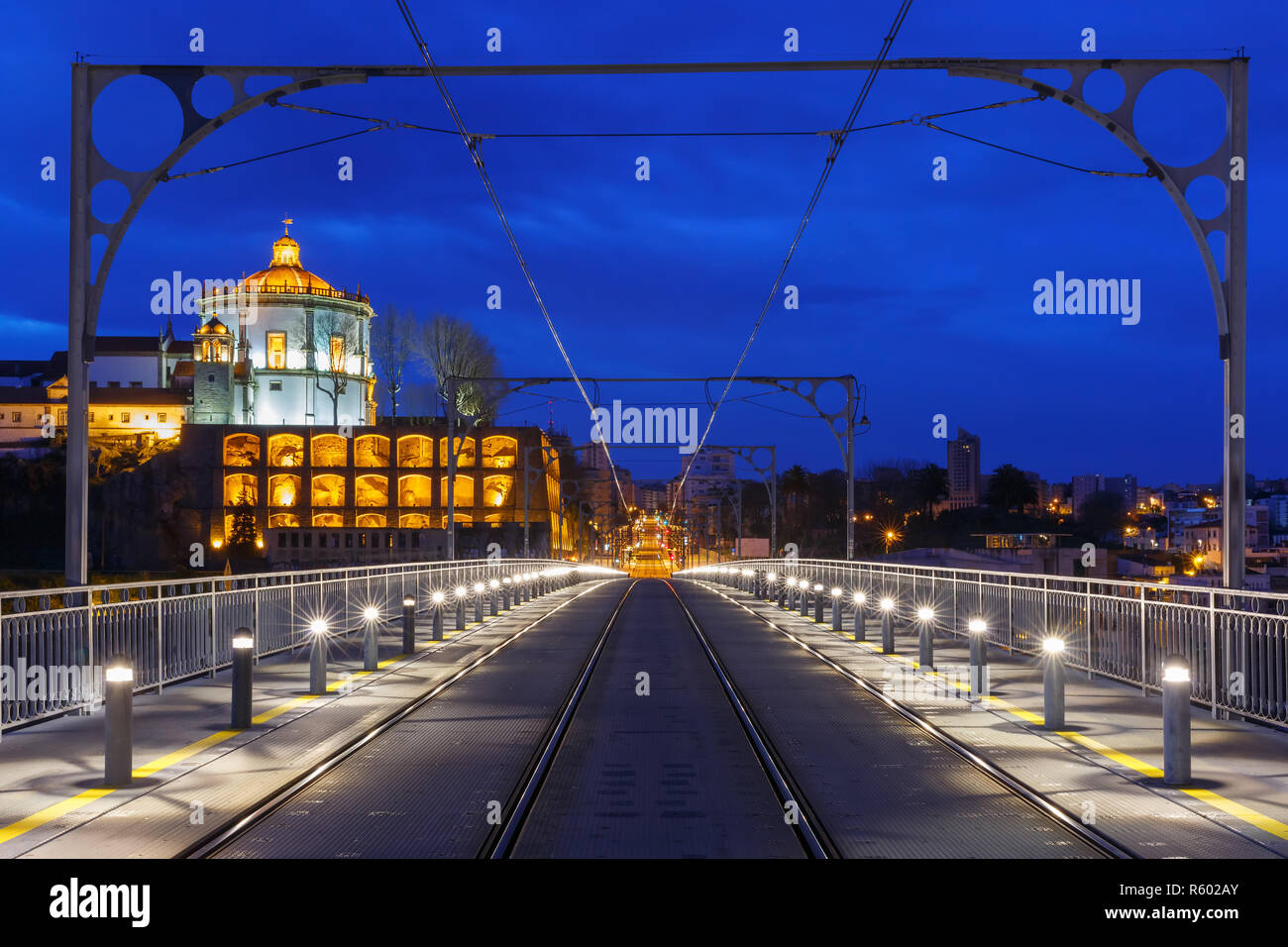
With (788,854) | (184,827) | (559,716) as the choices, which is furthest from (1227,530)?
(184,827)

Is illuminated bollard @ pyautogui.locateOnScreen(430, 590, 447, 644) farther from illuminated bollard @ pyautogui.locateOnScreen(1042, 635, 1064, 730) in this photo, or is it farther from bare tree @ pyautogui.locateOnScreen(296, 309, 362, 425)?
bare tree @ pyautogui.locateOnScreen(296, 309, 362, 425)

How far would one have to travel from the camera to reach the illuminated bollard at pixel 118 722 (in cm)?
→ 977

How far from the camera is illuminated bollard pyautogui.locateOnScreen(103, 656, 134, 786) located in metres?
9.77

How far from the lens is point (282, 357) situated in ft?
435

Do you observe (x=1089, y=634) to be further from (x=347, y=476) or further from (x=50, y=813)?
(x=347, y=476)

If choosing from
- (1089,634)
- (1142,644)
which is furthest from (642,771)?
(1089,634)

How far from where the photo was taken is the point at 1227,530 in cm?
1526

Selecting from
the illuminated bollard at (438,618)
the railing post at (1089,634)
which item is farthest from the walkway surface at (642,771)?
Answer: the illuminated bollard at (438,618)

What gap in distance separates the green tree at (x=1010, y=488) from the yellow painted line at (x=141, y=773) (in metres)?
170

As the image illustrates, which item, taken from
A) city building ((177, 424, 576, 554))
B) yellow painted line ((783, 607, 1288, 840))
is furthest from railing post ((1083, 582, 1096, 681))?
city building ((177, 424, 576, 554))

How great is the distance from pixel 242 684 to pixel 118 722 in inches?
117

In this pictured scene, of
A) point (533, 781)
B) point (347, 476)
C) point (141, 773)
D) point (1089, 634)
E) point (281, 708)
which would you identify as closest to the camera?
point (533, 781)
